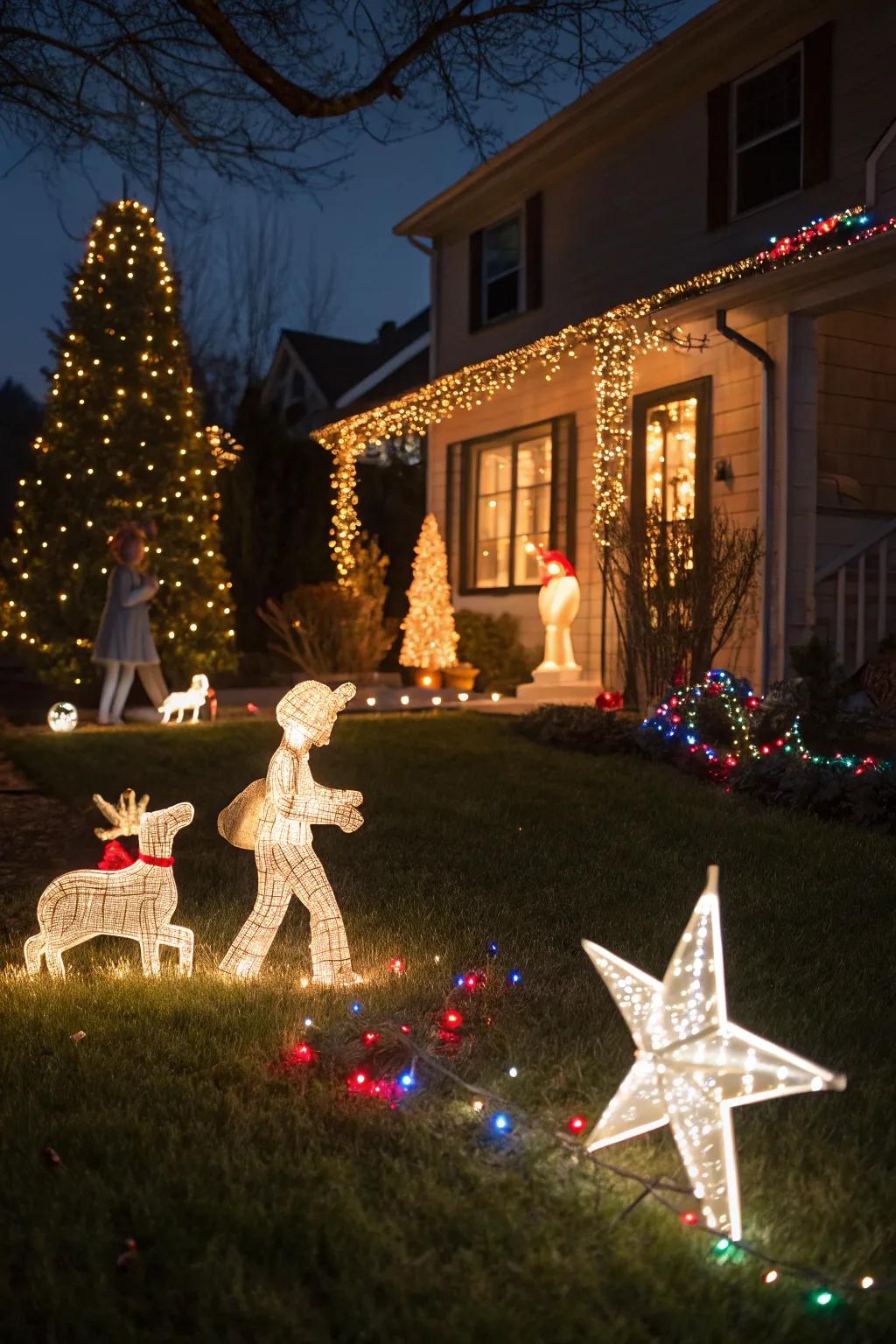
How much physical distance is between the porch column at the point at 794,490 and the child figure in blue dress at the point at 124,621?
542 cm

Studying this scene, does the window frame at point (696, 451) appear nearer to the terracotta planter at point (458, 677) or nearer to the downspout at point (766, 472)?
the downspout at point (766, 472)

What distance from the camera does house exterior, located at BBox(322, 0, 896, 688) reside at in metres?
9.88

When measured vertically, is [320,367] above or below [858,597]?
above

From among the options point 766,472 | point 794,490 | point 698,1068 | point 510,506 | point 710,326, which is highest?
point 710,326

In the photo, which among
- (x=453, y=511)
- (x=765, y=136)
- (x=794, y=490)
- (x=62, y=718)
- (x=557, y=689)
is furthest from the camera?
(x=453, y=511)

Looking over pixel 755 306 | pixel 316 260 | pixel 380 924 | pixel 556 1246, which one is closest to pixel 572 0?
pixel 755 306

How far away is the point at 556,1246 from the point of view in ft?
7.75

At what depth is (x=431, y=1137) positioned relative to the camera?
9.23 feet

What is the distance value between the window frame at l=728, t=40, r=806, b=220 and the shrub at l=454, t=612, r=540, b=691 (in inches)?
187

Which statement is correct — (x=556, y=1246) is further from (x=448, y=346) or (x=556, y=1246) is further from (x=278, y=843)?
(x=448, y=346)

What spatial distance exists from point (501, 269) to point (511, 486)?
2.84 m

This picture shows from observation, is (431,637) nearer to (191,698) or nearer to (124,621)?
(191,698)

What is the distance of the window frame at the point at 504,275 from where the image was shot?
46.8 ft

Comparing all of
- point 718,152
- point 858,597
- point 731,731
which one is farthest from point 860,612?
point 718,152
